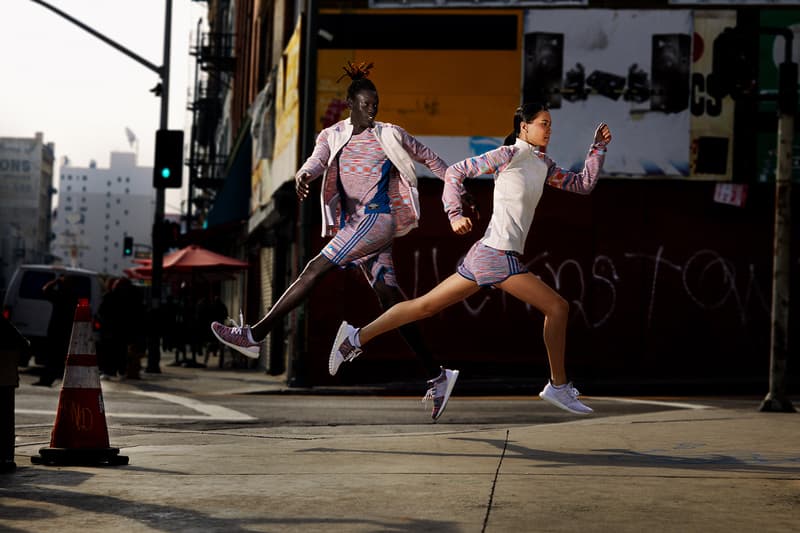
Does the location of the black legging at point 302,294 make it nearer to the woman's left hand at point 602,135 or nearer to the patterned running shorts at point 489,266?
the patterned running shorts at point 489,266

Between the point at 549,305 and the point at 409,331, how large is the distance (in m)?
1.03

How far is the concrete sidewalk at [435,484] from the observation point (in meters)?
5.54

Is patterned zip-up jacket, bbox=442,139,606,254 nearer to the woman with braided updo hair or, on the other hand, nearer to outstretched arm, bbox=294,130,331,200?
the woman with braided updo hair

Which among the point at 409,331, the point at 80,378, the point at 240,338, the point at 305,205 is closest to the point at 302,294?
the point at 240,338

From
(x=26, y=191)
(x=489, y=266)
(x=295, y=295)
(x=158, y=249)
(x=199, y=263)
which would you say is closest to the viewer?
(x=489, y=266)

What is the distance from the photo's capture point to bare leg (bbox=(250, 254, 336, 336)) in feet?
24.7

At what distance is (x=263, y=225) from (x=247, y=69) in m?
11.3

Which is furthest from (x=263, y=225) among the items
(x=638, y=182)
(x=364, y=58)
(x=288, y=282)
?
(x=638, y=182)

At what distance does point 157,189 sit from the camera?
83.0 ft

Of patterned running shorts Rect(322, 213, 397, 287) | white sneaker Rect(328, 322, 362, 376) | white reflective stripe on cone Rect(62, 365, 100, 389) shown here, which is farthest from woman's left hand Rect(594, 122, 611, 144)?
white reflective stripe on cone Rect(62, 365, 100, 389)

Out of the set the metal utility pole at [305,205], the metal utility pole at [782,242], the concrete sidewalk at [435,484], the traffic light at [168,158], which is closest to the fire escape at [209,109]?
the traffic light at [168,158]

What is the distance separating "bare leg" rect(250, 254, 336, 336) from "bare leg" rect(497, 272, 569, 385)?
1.03 m

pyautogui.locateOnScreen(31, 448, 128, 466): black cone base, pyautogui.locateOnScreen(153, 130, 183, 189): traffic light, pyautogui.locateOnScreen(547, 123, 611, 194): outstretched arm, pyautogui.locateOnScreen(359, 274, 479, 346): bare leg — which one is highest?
pyautogui.locateOnScreen(153, 130, 183, 189): traffic light

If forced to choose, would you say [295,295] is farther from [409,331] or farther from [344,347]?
[409,331]
